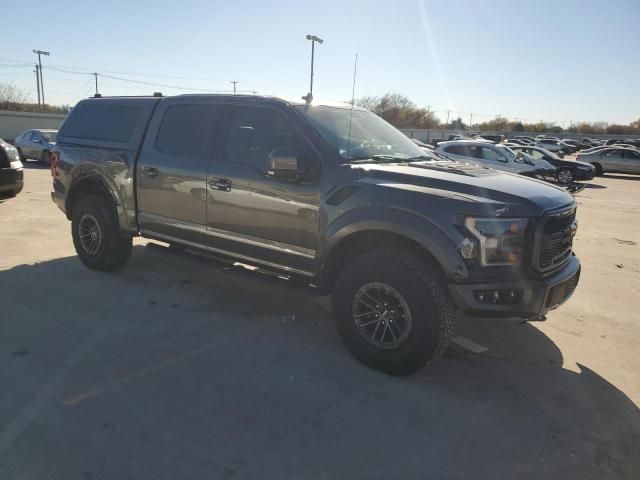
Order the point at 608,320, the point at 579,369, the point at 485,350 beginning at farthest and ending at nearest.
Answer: the point at 608,320
the point at 485,350
the point at 579,369

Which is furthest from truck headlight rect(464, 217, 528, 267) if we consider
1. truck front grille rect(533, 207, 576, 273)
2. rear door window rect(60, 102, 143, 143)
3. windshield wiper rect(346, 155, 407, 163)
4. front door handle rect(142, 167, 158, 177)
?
rear door window rect(60, 102, 143, 143)

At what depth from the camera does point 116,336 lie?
414 centimetres

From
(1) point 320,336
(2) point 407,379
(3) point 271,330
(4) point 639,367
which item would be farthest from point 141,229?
(4) point 639,367

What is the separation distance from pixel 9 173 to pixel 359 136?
20.1ft

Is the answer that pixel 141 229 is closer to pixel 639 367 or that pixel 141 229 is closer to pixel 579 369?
pixel 579 369

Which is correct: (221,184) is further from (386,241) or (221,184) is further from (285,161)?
(386,241)

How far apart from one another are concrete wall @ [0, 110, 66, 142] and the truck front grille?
38.7 metres

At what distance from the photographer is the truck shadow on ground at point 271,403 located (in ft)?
8.79

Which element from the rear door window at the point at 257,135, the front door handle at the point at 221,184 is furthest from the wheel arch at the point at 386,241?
the front door handle at the point at 221,184

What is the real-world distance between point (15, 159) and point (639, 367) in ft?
28.6

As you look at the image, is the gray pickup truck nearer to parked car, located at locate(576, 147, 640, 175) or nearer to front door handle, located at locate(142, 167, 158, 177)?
front door handle, located at locate(142, 167, 158, 177)

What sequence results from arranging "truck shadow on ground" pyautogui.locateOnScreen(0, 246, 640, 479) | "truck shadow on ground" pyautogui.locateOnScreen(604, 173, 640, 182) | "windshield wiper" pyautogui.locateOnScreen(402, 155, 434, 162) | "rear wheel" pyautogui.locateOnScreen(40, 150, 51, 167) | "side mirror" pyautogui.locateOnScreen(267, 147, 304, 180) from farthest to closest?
"truck shadow on ground" pyautogui.locateOnScreen(604, 173, 640, 182) < "rear wheel" pyautogui.locateOnScreen(40, 150, 51, 167) < "windshield wiper" pyautogui.locateOnScreen(402, 155, 434, 162) < "side mirror" pyautogui.locateOnScreen(267, 147, 304, 180) < "truck shadow on ground" pyautogui.locateOnScreen(0, 246, 640, 479)

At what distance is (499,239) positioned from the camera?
3223mm

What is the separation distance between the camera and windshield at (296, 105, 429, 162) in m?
4.13
